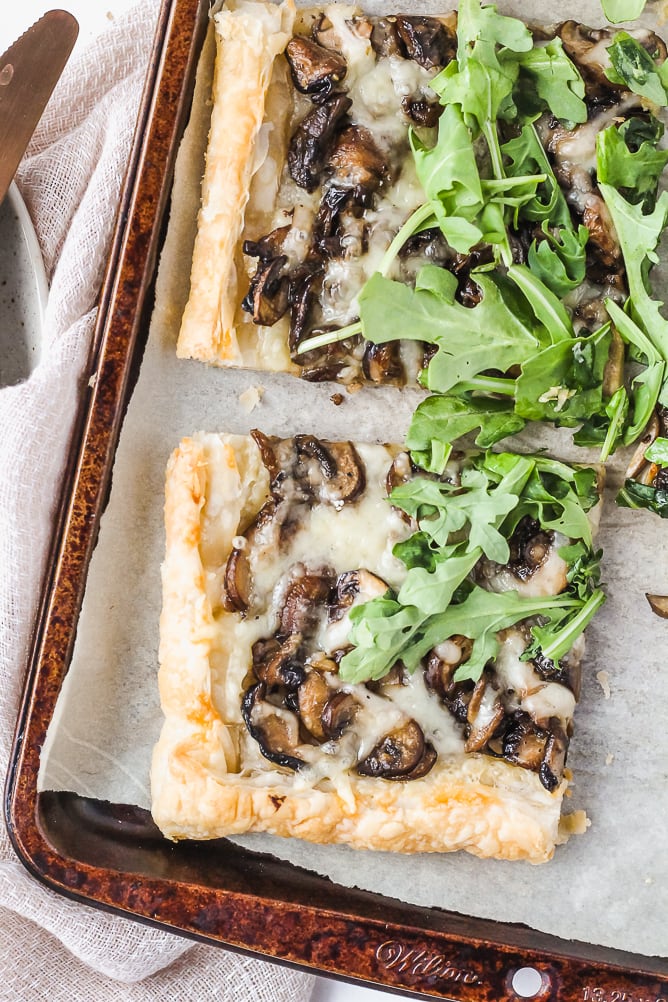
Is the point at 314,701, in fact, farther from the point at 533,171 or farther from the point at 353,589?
the point at 533,171

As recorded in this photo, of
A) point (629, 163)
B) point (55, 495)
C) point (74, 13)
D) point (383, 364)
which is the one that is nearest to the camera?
point (629, 163)

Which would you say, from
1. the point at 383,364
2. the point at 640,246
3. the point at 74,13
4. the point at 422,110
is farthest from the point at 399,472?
the point at 74,13

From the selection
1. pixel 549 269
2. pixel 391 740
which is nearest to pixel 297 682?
pixel 391 740

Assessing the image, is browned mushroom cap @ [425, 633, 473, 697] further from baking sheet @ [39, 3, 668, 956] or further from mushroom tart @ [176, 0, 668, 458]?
mushroom tart @ [176, 0, 668, 458]

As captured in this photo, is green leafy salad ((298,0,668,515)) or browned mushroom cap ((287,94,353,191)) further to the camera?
browned mushroom cap ((287,94,353,191))

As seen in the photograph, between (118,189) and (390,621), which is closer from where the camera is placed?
(390,621)

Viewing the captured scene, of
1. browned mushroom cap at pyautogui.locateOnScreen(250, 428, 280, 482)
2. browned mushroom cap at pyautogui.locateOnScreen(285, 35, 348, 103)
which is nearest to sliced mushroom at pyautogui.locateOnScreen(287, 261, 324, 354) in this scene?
browned mushroom cap at pyautogui.locateOnScreen(250, 428, 280, 482)

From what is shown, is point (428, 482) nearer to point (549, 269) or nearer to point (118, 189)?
point (549, 269)
